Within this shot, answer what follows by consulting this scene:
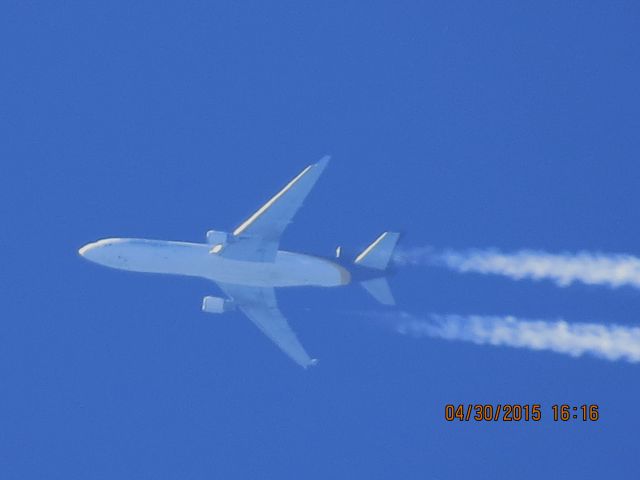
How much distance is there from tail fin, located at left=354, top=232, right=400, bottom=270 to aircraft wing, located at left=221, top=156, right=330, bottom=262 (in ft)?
18.2

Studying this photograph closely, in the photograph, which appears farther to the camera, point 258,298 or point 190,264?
point 258,298

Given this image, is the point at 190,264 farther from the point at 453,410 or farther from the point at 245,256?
the point at 453,410

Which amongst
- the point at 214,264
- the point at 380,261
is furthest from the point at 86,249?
the point at 380,261

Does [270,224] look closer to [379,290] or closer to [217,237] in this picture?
[217,237]

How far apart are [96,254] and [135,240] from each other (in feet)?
8.05

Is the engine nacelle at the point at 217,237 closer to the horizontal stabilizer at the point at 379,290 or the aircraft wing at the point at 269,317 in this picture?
the aircraft wing at the point at 269,317

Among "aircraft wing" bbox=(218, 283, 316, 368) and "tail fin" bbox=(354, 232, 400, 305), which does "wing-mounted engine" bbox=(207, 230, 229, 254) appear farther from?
"tail fin" bbox=(354, 232, 400, 305)

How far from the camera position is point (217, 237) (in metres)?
66.4

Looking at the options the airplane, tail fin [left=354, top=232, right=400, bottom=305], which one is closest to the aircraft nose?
the airplane

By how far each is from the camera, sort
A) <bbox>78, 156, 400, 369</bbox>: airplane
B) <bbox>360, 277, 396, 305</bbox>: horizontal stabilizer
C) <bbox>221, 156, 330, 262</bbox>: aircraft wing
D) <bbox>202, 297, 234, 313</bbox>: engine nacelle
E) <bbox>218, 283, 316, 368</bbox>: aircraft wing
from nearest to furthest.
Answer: <bbox>221, 156, 330, 262</bbox>: aircraft wing → <bbox>78, 156, 400, 369</bbox>: airplane → <bbox>360, 277, 396, 305</bbox>: horizontal stabilizer → <bbox>202, 297, 234, 313</bbox>: engine nacelle → <bbox>218, 283, 316, 368</bbox>: aircraft wing

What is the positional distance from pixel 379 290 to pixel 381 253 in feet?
7.26

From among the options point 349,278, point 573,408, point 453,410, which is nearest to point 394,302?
point 349,278

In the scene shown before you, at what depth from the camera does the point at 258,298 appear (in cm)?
7206

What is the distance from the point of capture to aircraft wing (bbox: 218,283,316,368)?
236ft
